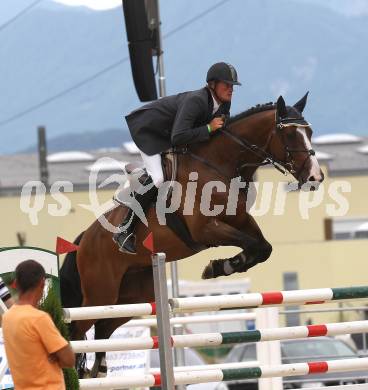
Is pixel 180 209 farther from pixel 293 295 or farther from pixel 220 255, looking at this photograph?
pixel 220 255

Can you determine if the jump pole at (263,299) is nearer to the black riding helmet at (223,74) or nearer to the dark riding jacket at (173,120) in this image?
the dark riding jacket at (173,120)

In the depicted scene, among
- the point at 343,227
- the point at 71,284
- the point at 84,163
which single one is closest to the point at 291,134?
the point at 71,284

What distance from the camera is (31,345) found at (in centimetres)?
428

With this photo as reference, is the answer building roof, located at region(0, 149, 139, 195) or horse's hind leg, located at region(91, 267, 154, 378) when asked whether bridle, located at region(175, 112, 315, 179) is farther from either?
building roof, located at region(0, 149, 139, 195)

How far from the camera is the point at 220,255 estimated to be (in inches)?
1110

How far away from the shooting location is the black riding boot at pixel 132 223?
690cm

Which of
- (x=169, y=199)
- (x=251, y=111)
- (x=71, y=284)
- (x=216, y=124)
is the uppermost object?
(x=251, y=111)

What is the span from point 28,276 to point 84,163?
4315cm

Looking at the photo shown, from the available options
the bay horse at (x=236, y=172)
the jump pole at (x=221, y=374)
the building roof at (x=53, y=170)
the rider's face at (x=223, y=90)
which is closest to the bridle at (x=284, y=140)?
the bay horse at (x=236, y=172)

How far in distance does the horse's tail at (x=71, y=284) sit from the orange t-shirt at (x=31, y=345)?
316 cm

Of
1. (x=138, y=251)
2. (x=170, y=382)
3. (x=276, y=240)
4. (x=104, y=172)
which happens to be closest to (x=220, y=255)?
(x=276, y=240)

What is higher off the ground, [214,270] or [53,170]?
[53,170]

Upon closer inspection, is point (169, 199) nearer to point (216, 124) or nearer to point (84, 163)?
point (216, 124)

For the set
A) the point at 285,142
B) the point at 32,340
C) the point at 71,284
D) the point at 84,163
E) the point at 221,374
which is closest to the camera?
the point at 32,340
